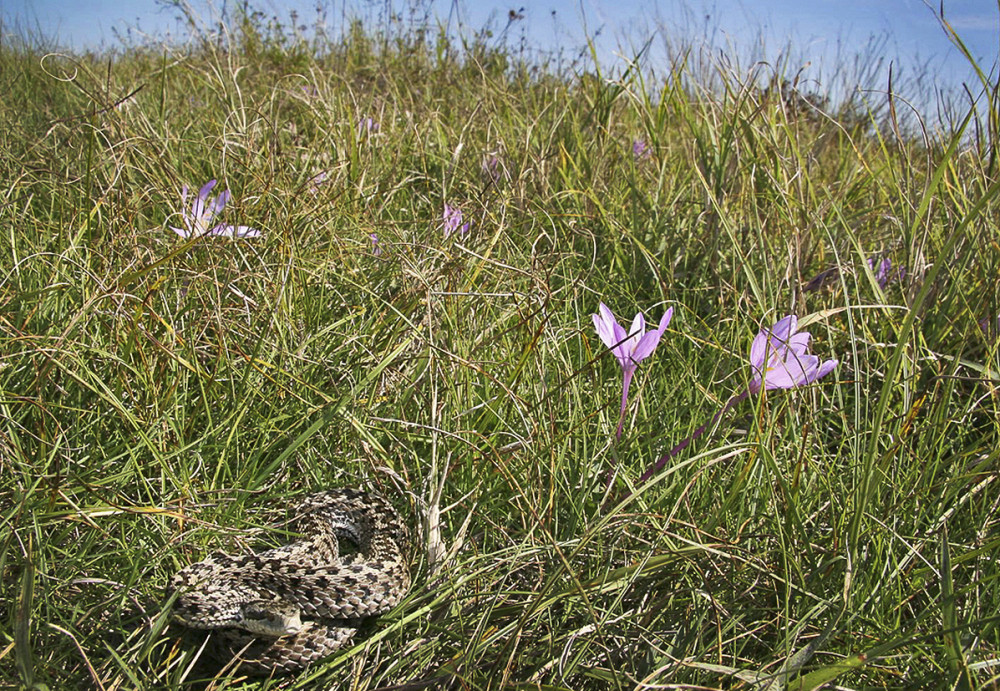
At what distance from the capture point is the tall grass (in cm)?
171

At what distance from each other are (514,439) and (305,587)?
2.39ft

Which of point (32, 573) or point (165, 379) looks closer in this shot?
point (32, 573)

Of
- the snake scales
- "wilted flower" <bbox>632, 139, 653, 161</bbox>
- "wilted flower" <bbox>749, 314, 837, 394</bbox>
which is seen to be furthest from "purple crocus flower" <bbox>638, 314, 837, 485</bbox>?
"wilted flower" <bbox>632, 139, 653, 161</bbox>

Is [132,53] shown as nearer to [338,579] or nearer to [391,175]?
[391,175]

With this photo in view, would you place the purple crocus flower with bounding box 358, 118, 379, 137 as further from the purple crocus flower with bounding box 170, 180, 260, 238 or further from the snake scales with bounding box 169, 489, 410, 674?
the snake scales with bounding box 169, 489, 410, 674

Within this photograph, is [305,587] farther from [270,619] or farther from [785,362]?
[785,362]

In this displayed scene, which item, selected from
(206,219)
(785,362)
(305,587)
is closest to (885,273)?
(785,362)

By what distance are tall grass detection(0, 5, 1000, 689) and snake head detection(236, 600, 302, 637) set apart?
115mm

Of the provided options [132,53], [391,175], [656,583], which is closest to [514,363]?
[656,583]

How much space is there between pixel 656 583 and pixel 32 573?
4.44ft

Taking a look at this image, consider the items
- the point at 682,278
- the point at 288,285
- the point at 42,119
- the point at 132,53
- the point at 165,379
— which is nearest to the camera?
the point at 165,379

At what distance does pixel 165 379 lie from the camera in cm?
A: 233

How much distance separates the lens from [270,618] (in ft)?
5.76

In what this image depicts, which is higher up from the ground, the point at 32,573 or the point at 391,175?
the point at 391,175
